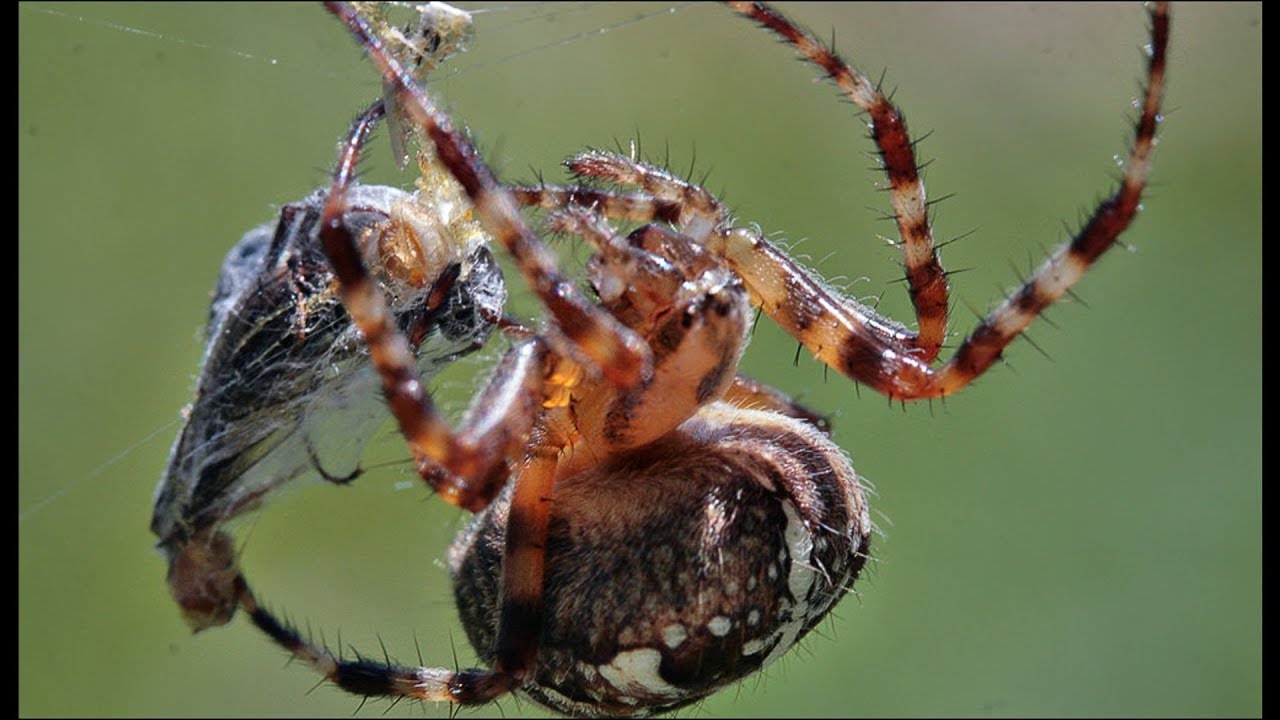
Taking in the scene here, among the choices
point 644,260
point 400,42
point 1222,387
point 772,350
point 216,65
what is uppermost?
point 216,65

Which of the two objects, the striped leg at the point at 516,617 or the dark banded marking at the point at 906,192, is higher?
the dark banded marking at the point at 906,192

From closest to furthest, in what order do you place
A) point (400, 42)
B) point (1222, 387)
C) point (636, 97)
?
point (400, 42) → point (1222, 387) → point (636, 97)

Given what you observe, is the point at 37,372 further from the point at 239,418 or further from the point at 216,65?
the point at 239,418

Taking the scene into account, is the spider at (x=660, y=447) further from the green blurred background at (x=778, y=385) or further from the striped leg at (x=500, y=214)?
the green blurred background at (x=778, y=385)

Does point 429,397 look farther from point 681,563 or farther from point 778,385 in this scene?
point 778,385

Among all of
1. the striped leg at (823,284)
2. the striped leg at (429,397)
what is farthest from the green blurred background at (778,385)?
the striped leg at (429,397)

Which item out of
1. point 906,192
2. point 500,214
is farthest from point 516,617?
point 906,192

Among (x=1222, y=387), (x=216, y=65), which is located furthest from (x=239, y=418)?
(x=1222, y=387)
